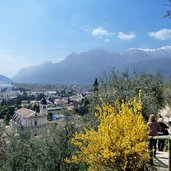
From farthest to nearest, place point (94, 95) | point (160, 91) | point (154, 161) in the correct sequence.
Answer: point (160, 91) < point (94, 95) < point (154, 161)

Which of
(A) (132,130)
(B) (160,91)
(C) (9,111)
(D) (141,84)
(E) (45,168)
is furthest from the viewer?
(C) (9,111)

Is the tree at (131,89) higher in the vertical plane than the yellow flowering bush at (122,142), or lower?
higher

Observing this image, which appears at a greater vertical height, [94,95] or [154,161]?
[94,95]

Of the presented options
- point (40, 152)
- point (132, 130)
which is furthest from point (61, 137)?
point (132, 130)

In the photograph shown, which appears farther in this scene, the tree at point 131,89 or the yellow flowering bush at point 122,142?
the tree at point 131,89

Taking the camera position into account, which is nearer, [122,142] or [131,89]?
[122,142]

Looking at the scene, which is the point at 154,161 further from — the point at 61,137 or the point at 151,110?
the point at 61,137

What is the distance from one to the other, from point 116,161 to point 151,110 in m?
10.5

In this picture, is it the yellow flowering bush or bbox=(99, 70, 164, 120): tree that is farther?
bbox=(99, 70, 164, 120): tree

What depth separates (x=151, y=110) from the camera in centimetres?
1902

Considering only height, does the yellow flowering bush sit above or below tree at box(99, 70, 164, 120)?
below

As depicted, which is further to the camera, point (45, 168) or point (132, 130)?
point (45, 168)

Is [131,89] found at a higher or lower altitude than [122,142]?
higher

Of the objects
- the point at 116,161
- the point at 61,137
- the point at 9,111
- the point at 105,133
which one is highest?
the point at 105,133
